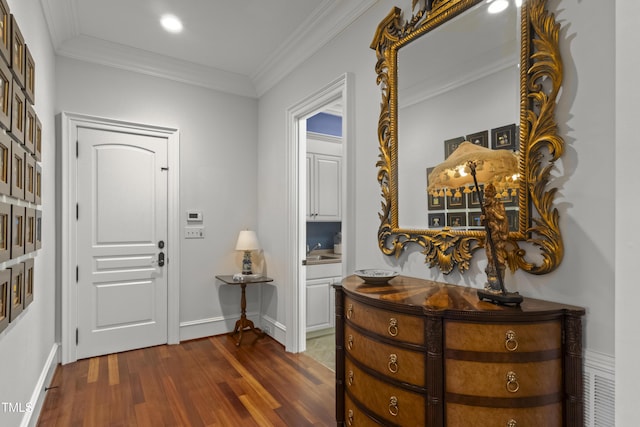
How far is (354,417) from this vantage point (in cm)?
174

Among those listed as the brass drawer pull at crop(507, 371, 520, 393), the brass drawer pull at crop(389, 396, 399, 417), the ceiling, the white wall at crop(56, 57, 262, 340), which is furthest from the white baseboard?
the ceiling

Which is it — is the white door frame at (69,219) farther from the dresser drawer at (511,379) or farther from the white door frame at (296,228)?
the dresser drawer at (511,379)

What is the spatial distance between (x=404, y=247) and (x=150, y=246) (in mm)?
2629

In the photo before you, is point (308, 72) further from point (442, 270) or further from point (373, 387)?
point (373, 387)

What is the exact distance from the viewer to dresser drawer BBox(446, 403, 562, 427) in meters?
1.27

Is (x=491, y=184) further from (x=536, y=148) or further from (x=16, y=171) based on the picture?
(x=16, y=171)

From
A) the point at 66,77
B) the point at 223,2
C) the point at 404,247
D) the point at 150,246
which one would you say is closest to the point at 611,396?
the point at 404,247

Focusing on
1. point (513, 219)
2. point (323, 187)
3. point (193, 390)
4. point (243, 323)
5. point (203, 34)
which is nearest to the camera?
point (513, 219)

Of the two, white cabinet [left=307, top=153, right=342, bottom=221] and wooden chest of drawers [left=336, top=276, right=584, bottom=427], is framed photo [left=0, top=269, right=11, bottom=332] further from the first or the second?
white cabinet [left=307, top=153, right=342, bottom=221]

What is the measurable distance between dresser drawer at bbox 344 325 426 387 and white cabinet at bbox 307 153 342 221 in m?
2.75

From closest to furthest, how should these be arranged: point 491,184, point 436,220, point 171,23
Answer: point 491,184 < point 436,220 < point 171,23

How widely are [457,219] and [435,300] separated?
1.83 ft

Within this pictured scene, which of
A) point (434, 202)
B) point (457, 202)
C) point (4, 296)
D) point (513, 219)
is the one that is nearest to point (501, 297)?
point (513, 219)

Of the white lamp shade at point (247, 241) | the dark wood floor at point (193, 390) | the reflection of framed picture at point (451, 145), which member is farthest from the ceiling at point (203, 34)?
the dark wood floor at point (193, 390)
